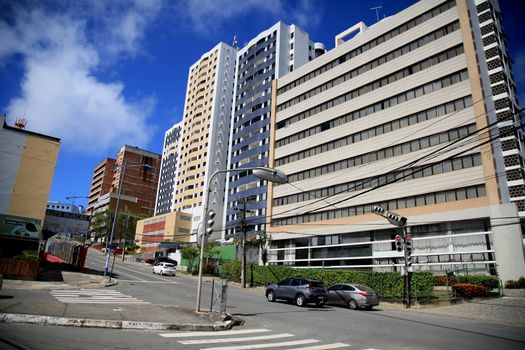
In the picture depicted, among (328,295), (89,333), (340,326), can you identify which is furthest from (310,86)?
(89,333)

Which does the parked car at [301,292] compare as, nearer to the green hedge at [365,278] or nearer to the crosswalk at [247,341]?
the green hedge at [365,278]

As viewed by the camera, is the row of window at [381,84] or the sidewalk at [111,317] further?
the row of window at [381,84]

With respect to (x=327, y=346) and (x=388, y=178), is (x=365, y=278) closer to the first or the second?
(x=388, y=178)

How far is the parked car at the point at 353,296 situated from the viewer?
19.8 m

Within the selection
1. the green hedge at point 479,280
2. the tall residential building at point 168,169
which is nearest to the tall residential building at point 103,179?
the tall residential building at point 168,169

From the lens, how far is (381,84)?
43000 millimetres

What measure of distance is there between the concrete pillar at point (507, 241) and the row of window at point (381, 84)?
14.8 meters

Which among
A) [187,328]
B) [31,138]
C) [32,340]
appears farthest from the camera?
[31,138]

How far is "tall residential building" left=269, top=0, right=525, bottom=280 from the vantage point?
32.1 m

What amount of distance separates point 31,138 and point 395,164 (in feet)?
115

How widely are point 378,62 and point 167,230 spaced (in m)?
61.7

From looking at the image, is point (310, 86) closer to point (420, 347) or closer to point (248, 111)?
point (248, 111)

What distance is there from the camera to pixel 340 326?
12.5 meters

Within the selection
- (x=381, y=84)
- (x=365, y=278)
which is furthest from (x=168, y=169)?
(x=365, y=278)
